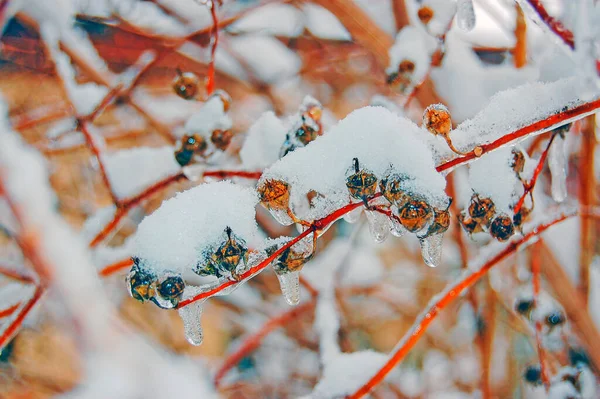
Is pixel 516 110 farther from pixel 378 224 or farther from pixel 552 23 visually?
pixel 378 224

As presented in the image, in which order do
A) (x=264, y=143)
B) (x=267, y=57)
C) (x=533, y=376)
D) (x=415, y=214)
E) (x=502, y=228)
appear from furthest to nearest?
(x=267, y=57) < (x=533, y=376) < (x=264, y=143) < (x=502, y=228) < (x=415, y=214)

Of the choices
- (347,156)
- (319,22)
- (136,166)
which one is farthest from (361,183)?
(319,22)

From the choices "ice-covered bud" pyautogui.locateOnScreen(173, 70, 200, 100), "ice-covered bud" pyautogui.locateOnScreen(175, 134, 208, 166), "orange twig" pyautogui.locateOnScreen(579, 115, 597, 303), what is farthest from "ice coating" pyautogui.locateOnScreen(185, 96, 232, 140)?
"orange twig" pyautogui.locateOnScreen(579, 115, 597, 303)

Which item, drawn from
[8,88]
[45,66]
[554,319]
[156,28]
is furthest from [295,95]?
[554,319]

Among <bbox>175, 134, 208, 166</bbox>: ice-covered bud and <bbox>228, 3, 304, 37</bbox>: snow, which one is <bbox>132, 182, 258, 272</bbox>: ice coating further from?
<bbox>228, 3, 304, 37</bbox>: snow

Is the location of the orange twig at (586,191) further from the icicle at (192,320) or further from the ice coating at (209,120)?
the icicle at (192,320)
